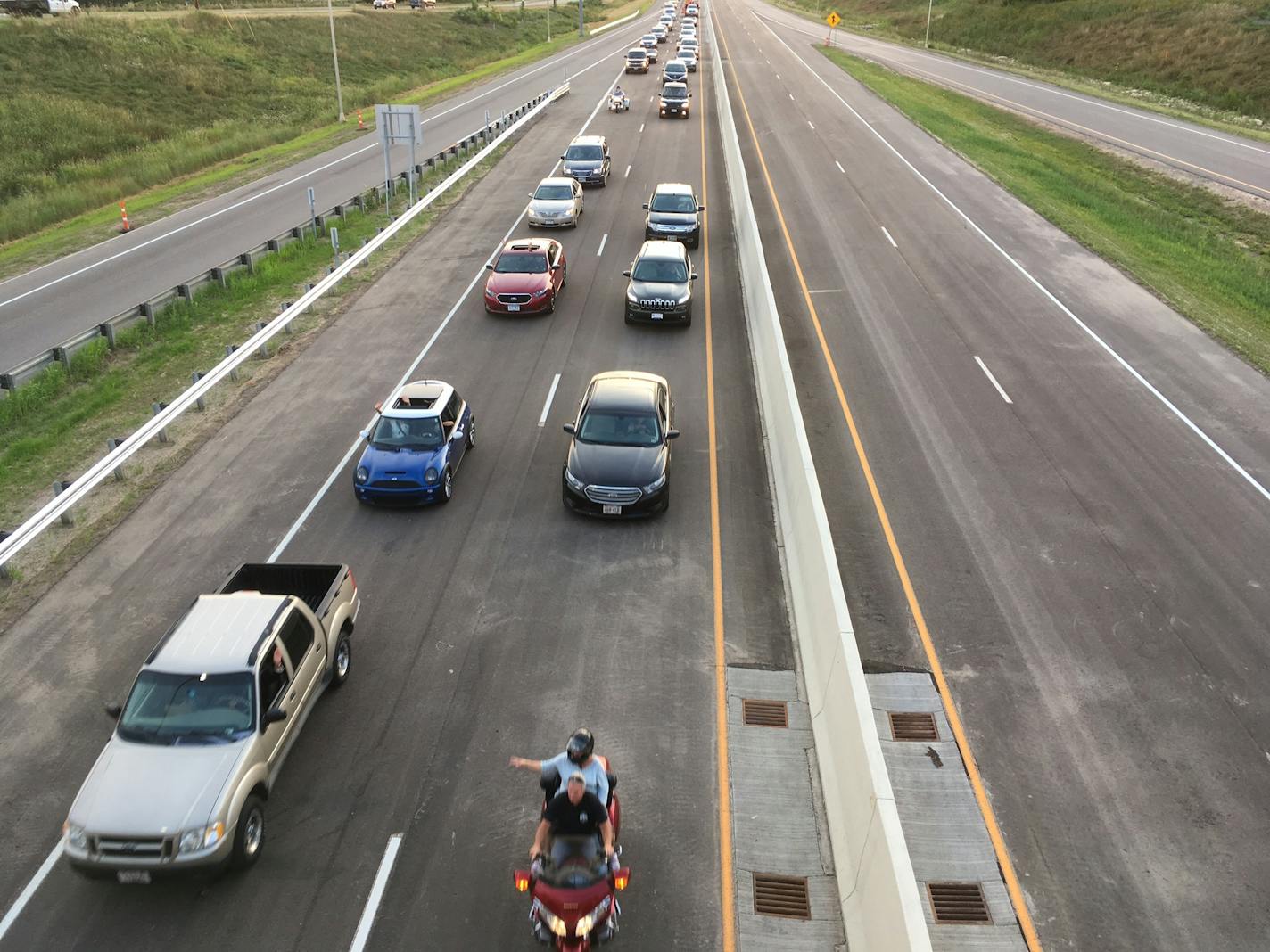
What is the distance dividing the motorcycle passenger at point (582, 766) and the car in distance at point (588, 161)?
3028 centimetres

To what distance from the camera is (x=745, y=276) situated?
24.3 meters

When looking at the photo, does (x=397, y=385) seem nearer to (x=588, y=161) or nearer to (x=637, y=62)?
(x=588, y=161)

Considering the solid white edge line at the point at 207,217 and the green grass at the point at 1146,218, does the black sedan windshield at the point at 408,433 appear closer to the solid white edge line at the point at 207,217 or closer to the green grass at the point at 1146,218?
the solid white edge line at the point at 207,217

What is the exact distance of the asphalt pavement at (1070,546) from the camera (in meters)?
8.42

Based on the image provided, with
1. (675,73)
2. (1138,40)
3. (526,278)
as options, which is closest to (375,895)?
(526,278)

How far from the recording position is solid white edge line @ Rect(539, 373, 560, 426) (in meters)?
17.1

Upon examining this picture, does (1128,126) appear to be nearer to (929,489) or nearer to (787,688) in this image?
(929,489)

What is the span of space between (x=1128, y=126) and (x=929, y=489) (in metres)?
43.0

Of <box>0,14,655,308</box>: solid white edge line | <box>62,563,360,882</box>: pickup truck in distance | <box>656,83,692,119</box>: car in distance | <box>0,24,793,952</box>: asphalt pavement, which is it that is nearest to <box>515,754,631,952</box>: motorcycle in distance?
<box>0,24,793,952</box>: asphalt pavement

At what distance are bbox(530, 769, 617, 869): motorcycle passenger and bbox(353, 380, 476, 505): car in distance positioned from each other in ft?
25.9

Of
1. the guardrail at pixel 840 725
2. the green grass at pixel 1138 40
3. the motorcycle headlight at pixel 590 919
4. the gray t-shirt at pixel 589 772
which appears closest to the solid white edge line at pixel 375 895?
the motorcycle headlight at pixel 590 919

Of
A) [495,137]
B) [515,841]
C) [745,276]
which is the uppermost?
[495,137]

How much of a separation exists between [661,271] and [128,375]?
1232 cm

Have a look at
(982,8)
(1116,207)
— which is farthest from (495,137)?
(982,8)
